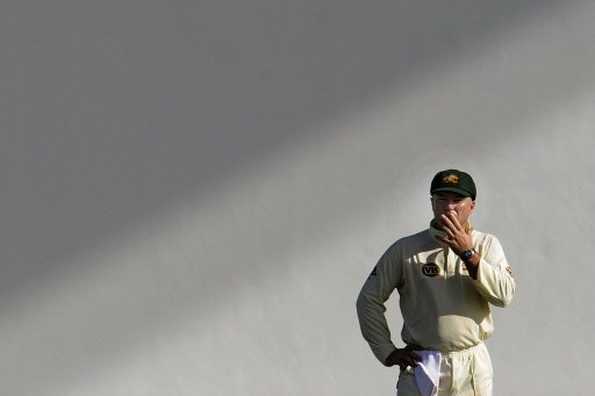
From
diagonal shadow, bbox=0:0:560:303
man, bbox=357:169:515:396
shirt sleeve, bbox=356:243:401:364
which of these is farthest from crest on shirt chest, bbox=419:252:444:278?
diagonal shadow, bbox=0:0:560:303

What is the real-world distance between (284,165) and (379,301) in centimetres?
261

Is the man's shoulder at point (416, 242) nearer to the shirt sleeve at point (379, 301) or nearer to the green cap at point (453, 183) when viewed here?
the shirt sleeve at point (379, 301)

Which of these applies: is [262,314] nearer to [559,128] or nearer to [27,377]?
[27,377]

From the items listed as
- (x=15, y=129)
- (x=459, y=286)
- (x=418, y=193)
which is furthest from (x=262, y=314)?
(x=459, y=286)

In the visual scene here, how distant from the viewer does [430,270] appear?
5.58 meters

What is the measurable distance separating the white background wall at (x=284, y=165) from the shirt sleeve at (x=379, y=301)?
246 cm

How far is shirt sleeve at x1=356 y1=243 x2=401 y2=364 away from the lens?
18.7 ft

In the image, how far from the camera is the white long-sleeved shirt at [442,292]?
18.2 ft

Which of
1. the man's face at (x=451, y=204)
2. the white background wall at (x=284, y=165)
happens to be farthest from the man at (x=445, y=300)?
the white background wall at (x=284, y=165)

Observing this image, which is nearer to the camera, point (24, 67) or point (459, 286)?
point (459, 286)

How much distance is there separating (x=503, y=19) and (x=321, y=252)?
1.62 meters

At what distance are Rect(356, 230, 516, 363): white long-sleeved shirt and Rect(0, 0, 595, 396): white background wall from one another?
8.28 feet

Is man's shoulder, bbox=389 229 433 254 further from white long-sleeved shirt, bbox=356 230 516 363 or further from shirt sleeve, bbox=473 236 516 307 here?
shirt sleeve, bbox=473 236 516 307

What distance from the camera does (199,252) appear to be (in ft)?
27.3
